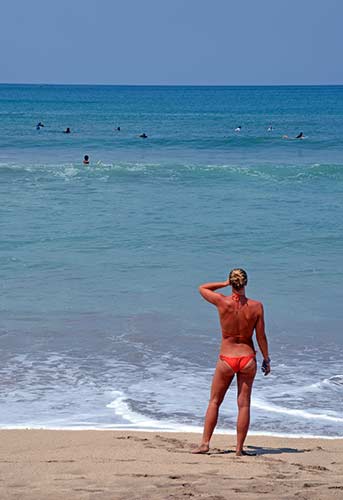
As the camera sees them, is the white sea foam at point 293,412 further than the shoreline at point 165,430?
Yes

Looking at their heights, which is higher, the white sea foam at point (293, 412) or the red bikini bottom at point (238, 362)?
the red bikini bottom at point (238, 362)

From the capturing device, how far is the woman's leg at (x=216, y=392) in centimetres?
711

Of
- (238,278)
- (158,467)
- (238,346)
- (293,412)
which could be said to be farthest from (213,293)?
(293,412)

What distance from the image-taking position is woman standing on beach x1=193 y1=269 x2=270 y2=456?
23.1ft

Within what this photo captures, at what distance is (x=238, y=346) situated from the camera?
23.3 feet

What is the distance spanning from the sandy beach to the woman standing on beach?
0.33m

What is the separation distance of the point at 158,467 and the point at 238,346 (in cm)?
117

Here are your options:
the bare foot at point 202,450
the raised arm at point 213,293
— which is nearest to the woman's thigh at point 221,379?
the bare foot at point 202,450

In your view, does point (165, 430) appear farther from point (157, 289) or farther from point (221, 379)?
point (157, 289)

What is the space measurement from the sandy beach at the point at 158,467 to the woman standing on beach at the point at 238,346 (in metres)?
0.33

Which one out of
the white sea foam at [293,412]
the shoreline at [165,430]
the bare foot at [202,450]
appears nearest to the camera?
the bare foot at [202,450]

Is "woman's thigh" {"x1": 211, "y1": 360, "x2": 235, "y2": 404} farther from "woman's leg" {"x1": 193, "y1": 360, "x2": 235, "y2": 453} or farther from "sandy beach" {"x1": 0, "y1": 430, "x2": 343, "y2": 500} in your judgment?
"sandy beach" {"x1": 0, "y1": 430, "x2": 343, "y2": 500}

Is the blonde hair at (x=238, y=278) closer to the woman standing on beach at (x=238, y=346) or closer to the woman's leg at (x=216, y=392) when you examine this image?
the woman standing on beach at (x=238, y=346)

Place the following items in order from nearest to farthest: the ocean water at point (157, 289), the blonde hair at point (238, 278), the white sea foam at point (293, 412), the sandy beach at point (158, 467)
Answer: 1. the sandy beach at point (158, 467)
2. the blonde hair at point (238, 278)
3. the white sea foam at point (293, 412)
4. the ocean water at point (157, 289)
